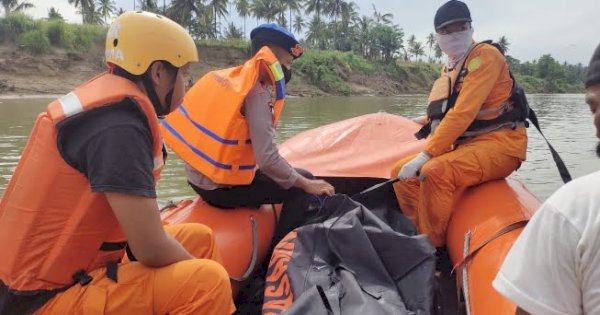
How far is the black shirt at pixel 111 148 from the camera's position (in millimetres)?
1495

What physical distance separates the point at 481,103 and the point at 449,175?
47 cm

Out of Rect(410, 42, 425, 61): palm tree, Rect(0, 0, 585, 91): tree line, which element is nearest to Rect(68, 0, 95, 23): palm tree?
Rect(0, 0, 585, 91): tree line

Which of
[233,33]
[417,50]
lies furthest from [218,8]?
[417,50]

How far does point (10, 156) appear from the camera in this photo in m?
8.27

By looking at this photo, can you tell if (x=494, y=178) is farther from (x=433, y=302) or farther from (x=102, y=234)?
(x=102, y=234)

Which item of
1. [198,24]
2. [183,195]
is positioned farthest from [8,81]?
[183,195]

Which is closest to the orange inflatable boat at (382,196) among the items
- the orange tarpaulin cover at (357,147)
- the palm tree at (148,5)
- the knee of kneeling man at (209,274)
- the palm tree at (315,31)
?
the orange tarpaulin cover at (357,147)

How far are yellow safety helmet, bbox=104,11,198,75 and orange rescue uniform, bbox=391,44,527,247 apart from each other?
1.76 metres

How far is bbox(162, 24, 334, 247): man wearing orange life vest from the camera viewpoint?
9.09ft

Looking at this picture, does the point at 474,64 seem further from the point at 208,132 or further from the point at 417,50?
the point at 417,50

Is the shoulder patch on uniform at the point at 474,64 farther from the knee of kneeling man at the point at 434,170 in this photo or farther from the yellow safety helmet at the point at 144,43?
the yellow safety helmet at the point at 144,43

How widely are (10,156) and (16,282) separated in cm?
768

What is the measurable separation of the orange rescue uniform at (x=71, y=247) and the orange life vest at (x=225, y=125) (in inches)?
41.4

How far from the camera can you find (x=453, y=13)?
10.2 feet
